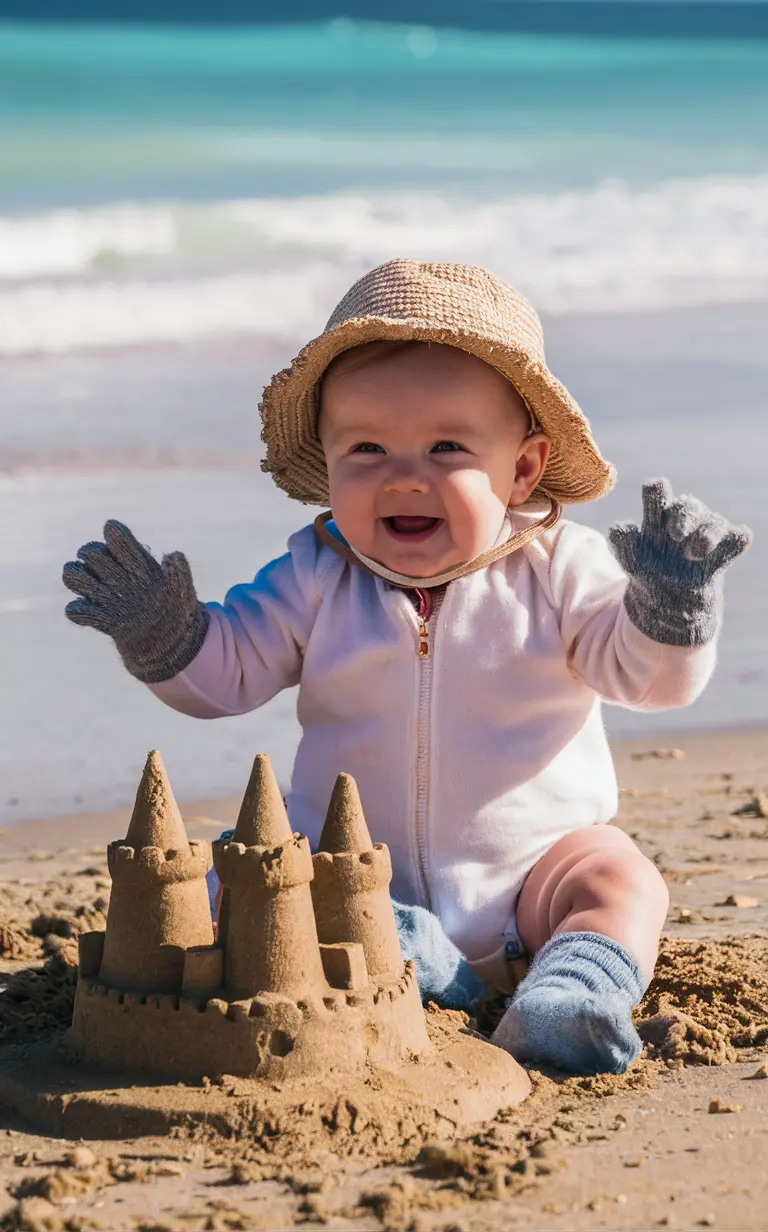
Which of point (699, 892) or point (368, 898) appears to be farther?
point (699, 892)

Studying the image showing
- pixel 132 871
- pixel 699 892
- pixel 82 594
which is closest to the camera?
pixel 132 871

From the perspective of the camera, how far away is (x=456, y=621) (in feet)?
12.2

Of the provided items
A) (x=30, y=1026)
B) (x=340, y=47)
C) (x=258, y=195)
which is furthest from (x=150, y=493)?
(x=340, y=47)

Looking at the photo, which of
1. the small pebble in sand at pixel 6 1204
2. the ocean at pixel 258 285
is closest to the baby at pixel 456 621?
the small pebble in sand at pixel 6 1204

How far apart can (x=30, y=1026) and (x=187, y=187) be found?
16.6 m

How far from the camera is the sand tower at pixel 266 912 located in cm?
279

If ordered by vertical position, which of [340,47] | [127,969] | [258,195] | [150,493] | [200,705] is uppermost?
[340,47]

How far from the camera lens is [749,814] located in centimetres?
510

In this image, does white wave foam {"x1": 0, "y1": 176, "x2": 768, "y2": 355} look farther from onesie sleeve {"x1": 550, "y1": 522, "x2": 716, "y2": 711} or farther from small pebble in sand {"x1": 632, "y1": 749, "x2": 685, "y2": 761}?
onesie sleeve {"x1": 550, "y1": 522, "x2": 716, "y2": 711}

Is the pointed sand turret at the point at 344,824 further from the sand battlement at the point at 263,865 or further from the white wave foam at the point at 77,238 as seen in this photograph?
the white wave foam at the point at 77,238

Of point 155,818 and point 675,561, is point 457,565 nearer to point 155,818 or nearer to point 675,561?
A: point 675,561

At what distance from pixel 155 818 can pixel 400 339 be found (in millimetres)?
1122

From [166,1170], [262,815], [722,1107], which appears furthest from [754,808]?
[166,1170]

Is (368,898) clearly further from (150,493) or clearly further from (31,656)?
(150,493)
